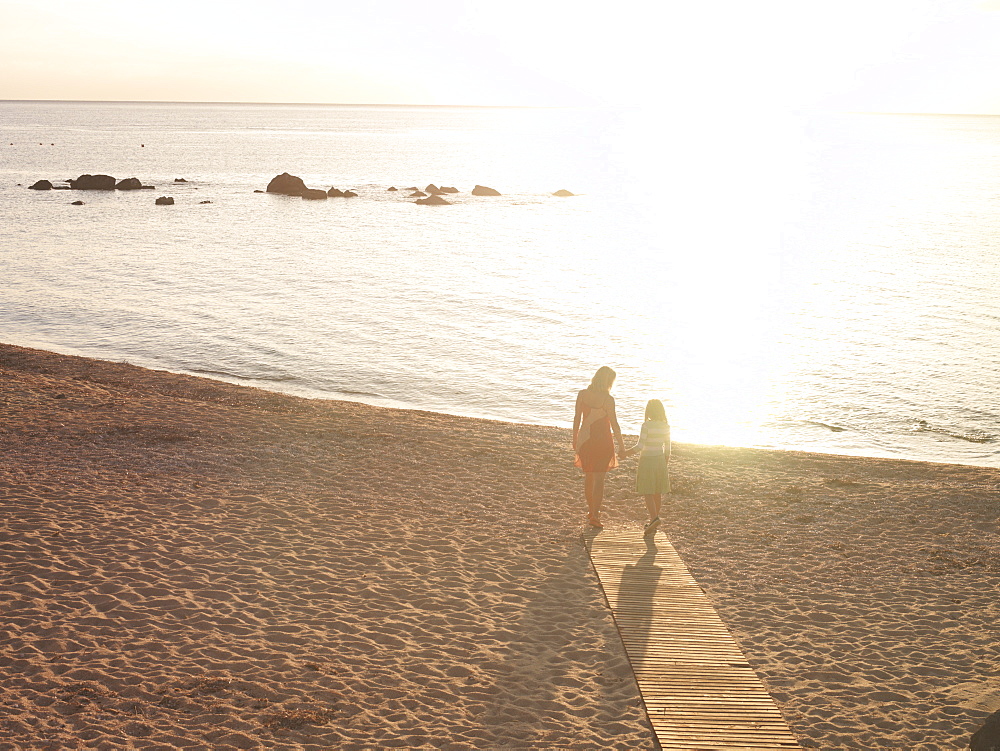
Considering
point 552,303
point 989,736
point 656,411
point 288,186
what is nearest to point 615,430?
point 656,411

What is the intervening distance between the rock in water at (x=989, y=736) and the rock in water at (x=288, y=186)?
84.1 m

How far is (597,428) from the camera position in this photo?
38.4 ft

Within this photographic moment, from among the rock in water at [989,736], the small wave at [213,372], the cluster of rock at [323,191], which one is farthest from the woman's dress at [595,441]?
the cluster of rock at [323,191]

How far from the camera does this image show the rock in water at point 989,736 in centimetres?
670

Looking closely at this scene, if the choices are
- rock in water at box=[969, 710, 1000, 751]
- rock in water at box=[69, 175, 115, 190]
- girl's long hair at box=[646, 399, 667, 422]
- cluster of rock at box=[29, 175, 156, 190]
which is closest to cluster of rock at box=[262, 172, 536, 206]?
cluster of rock at box=[29, 175, 156, 190]

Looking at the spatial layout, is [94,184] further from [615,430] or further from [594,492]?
[615,430]

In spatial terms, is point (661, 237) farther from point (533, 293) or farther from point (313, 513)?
point (313, 513)

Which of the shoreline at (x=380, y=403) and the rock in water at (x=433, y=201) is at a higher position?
the rock in water at (x=433, y=201)

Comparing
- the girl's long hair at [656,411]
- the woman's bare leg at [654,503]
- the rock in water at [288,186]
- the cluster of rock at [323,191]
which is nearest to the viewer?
the girl's long hair at [656,411]

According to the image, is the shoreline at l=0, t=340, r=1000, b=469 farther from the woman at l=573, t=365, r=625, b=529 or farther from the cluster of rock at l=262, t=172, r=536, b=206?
the cluster of rock at l=262, t=172, r=536, b=206

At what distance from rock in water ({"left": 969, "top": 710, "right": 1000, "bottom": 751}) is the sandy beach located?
713mm

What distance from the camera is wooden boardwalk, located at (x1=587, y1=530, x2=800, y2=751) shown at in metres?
7.60

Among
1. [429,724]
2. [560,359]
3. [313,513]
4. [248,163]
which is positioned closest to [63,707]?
[429,724]

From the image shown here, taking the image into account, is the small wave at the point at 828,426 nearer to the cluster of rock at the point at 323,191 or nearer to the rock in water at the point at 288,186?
the cluster of rock at the point at 323,191
